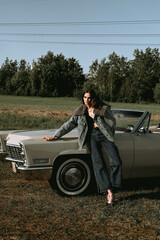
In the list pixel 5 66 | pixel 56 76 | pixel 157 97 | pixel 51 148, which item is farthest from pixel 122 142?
pixel 5 66

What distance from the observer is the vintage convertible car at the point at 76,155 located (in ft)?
16.9

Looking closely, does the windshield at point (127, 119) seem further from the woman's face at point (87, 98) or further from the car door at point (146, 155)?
the woman's face at point (87, 98)

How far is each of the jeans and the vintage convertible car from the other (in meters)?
0.31

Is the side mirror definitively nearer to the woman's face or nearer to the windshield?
the windshield

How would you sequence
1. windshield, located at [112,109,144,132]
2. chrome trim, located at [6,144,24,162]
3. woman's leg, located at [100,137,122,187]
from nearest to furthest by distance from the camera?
woman's leg, located at [100,137,122,187]
chrome trim, located at [6,144,24,162]
windshield, located at [112,109,144,132]

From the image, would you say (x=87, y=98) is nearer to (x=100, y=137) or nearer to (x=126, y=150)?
(x=100, y=137)

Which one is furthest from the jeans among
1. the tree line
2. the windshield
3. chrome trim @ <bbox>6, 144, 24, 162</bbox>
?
the tree line

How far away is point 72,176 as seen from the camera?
17.4ft

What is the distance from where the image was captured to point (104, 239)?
11.9 ft

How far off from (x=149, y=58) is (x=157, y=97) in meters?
13.7

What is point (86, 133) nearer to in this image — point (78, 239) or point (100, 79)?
point (78, 239)

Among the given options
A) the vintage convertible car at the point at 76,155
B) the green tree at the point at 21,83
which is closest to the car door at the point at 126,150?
the vintage convertible car at the point at 76,155

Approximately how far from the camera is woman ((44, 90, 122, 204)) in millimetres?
4863

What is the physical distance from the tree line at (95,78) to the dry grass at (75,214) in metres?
83.9
